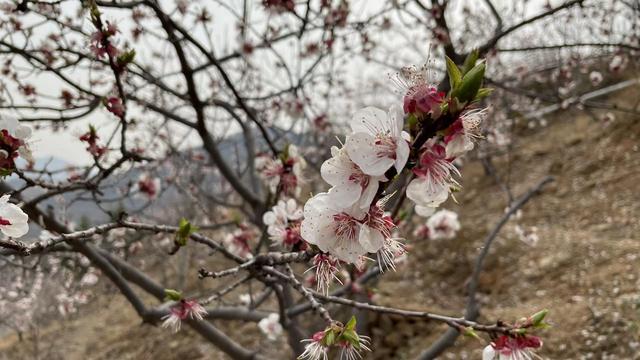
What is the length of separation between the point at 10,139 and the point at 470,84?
51.1 inches

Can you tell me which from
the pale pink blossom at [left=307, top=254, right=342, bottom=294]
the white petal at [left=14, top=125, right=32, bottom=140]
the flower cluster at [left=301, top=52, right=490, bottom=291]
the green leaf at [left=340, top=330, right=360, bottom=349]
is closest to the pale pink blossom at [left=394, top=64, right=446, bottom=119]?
the flower cluster at [left=301, top=52, right=490, bottom=291]

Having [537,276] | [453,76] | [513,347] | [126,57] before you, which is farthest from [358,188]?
[537,276]

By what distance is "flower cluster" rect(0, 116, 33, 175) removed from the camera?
1.32 metres

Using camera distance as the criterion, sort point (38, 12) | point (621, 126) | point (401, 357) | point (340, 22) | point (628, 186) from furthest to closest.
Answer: point (621, 126) → point (628, 186) → point (401, 357) → point (340, 22) → point (38, 12)

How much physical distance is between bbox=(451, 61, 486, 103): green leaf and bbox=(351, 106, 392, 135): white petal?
163mm

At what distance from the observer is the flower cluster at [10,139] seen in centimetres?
132

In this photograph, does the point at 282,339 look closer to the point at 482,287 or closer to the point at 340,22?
the point at 482,287

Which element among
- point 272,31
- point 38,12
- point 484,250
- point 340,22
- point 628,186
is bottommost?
point 484,250

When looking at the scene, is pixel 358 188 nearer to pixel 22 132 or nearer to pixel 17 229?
pixel 17 229

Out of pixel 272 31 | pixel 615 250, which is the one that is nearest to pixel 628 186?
pixel 615 250

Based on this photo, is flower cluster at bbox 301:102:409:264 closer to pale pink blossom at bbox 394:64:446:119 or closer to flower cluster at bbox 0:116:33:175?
pale pink blossom at bbox 394:64:446:119

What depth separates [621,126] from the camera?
9414 millimetres

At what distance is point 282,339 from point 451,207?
4.85 meters

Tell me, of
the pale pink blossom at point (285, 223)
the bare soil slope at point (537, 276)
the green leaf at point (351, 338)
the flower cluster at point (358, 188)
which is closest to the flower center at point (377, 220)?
the flower cluster at point (358, 188)
